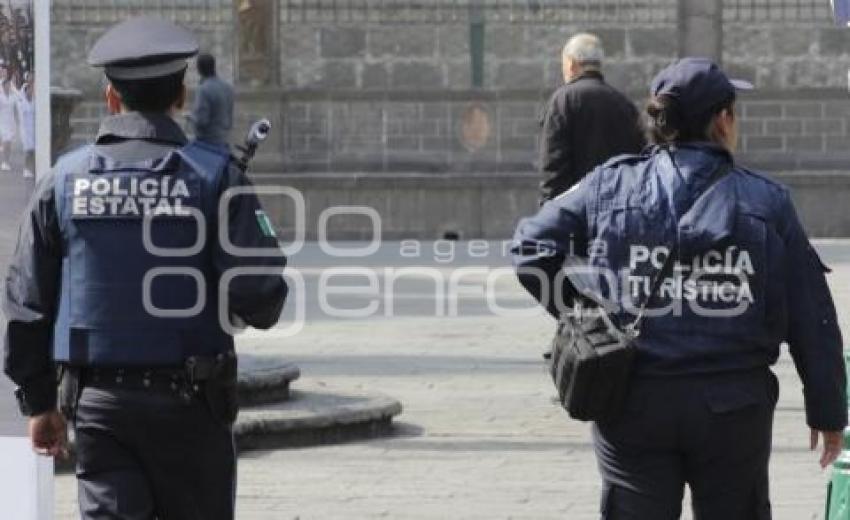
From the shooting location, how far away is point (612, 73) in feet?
85.0

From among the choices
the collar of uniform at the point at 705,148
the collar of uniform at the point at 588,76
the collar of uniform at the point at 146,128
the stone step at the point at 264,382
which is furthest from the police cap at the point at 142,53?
the collar of uniform at the point at 588,76

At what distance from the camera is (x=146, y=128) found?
6.16m

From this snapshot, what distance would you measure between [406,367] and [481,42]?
12130mm

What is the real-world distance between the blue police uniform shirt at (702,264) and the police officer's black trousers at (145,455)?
3.09ft

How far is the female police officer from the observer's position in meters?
5.95

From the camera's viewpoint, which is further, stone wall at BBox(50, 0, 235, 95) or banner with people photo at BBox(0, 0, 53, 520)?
stone wall at BBox(50, 0, 235, 95)

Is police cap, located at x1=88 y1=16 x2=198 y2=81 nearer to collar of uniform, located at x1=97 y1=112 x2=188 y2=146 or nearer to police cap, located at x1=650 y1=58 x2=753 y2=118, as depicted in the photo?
collar of uniform, located at x1=97 y1=112 x2=188 y2=146

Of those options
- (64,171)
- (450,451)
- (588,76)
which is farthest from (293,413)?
(64,171)

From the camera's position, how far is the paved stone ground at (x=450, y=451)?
9609mm

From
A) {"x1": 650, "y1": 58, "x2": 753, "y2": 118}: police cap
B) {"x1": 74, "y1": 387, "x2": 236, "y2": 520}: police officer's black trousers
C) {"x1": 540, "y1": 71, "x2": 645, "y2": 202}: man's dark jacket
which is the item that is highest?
{"x1": 650, "y1": 58, "x2": 753, "y2": 118}: police cap

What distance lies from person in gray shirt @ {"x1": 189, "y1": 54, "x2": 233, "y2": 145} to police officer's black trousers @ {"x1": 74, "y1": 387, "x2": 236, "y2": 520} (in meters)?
16.3

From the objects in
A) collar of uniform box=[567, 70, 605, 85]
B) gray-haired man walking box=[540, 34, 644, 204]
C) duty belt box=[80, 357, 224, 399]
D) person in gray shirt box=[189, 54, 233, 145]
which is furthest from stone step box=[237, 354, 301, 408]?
person in gray shirt box=[189, 54, 233, 145]

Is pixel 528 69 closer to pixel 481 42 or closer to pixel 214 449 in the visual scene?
pixel 481 42

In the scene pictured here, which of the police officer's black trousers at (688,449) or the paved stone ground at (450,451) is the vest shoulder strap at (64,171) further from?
the paved stone ground at (450,451)
